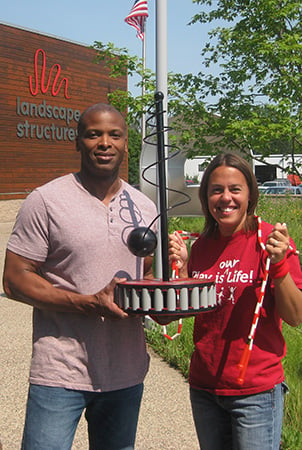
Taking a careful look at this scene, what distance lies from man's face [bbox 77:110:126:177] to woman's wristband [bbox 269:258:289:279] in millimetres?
635

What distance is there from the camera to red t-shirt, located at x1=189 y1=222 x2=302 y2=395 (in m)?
2.04

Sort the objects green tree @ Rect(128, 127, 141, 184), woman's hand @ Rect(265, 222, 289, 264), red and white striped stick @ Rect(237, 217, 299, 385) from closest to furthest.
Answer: woman's hand @ Rect(265, 222, 289, 264) < red and white striped stick @ Rect(237, 217, 299, 385) < green tree @ Rect(128, 127, 141, 184)

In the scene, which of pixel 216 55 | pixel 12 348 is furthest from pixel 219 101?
pixel 12 348

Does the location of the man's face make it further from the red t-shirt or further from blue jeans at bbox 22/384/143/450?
blue jeans at bbox 22/384/143/450

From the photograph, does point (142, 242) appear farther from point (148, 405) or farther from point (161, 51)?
point (161, 51)

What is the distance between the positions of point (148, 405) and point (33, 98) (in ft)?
61.5

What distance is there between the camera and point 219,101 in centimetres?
830

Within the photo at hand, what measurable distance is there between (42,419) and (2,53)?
65.6 feet

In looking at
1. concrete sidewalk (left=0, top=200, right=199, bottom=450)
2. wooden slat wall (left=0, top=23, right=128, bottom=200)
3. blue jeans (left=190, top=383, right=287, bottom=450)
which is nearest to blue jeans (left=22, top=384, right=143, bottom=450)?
blue jeans (left=190, top=383, right=287, bottom=450)

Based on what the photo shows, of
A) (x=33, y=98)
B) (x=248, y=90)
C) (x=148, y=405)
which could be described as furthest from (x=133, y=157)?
(x=148, y=405)

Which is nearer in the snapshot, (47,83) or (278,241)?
(278,241)

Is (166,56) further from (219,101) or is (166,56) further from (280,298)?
(280,298)

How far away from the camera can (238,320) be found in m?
2.08

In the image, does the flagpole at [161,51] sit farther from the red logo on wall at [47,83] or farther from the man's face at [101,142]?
the red logo on wall at [47,83]
